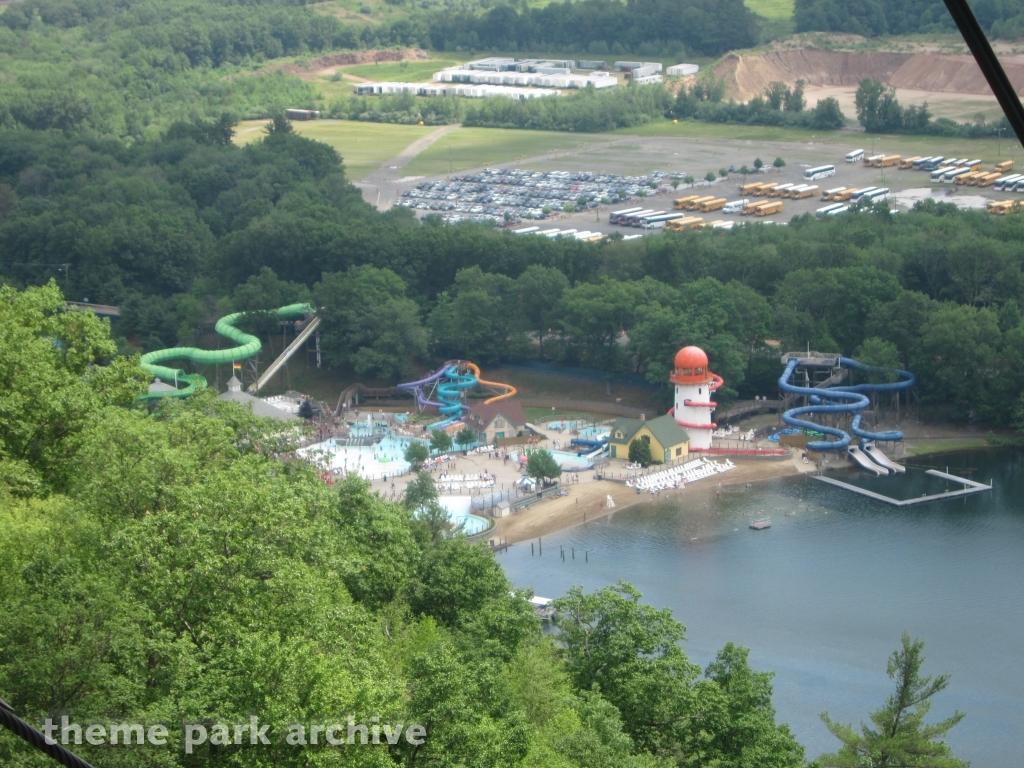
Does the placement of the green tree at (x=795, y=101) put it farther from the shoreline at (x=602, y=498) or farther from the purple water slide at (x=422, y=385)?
the shoreline at (x=602, y=498)

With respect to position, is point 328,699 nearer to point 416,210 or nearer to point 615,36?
point 416,210

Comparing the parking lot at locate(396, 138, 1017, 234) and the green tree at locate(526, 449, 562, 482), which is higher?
the parking lot at locate(396, 138, 1017, 234)

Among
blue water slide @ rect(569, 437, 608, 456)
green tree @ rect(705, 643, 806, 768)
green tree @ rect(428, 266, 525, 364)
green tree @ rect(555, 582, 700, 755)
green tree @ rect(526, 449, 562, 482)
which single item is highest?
green tree @ rect(555, 582, 700, 755)

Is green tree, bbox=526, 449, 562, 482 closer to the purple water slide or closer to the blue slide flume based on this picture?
the blue slide flume

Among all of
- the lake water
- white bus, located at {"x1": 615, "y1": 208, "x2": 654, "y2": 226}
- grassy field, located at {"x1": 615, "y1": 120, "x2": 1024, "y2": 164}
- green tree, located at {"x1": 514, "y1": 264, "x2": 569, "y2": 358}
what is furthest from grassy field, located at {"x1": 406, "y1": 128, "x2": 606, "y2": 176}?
the lake water

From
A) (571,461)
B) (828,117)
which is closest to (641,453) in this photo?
(571,461)

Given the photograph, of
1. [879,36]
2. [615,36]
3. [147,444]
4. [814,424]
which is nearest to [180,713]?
[147,444]

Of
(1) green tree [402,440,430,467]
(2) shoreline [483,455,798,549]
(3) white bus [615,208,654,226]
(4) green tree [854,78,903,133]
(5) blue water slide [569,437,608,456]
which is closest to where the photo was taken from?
(2) shoreline [483,455,798,549]

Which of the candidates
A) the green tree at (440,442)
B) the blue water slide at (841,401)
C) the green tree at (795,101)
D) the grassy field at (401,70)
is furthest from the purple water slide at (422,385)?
the grassy field at (401,70)
